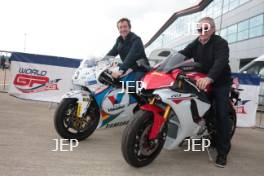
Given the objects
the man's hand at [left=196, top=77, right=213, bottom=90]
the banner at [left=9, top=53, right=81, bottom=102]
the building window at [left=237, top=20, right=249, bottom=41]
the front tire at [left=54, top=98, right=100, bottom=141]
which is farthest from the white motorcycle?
the building window at [left=237, top=20, right=249, bottom=41]

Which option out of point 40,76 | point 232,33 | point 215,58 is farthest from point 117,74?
point 232,33

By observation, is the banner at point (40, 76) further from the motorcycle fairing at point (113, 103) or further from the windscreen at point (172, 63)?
the windscreen at point (172, 63)

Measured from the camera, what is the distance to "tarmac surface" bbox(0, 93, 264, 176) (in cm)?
356

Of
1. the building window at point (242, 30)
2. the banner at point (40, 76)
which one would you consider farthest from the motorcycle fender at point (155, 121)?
the building window at point (242, 30)

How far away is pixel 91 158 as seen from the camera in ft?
13.2

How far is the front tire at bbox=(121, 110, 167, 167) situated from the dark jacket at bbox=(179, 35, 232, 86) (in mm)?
963

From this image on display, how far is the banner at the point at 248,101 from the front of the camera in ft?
25.8

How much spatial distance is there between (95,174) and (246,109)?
217 inches

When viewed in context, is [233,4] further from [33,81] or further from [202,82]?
[202,82]

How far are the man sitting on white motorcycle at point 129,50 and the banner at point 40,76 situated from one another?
345 cm

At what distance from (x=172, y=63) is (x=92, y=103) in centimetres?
144

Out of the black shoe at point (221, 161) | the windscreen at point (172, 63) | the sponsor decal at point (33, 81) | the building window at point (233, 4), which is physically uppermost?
the building window at point (233, 4)

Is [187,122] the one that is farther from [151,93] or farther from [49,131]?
[49,131]

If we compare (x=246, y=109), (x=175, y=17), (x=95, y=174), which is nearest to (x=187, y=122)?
(x=95, y=174)
